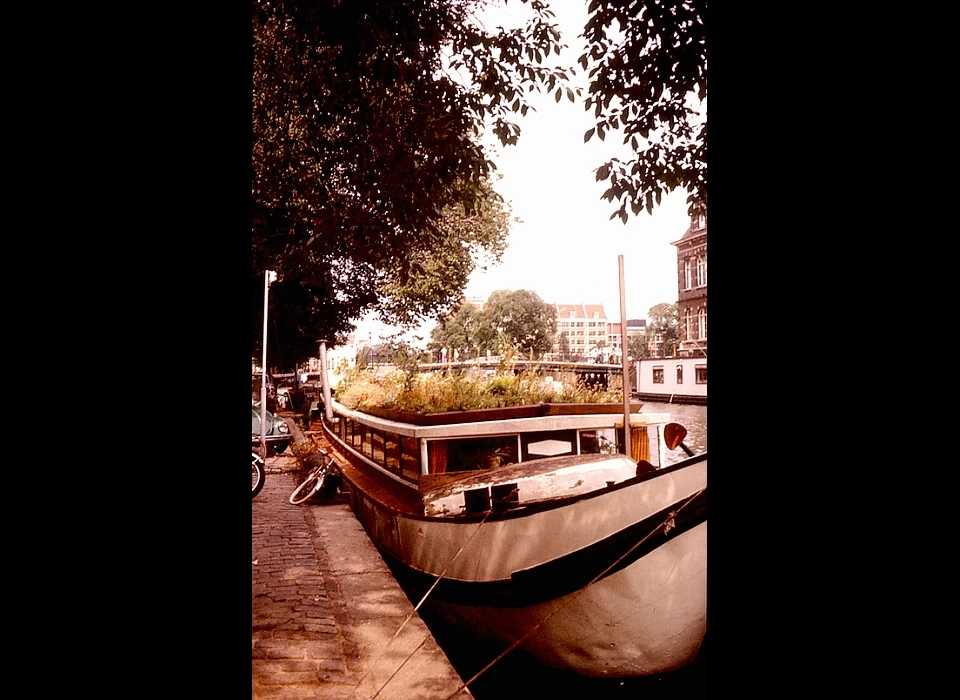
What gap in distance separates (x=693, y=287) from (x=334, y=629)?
2.31 meters

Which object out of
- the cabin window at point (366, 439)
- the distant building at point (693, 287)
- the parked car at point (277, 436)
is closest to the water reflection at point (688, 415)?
the distant building at point (693, 287)

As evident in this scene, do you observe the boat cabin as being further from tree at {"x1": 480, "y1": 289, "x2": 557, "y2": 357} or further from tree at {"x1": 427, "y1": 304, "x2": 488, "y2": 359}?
tree at {"x1": 427, "y1": 304, "x2": 488, "y2": 359}

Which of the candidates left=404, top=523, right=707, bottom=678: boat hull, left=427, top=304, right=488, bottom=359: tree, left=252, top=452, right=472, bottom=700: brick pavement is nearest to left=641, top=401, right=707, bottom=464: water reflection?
left=404, top=523, right=707, bottom=678: boat hull

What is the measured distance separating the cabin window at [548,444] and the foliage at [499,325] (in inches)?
46.8

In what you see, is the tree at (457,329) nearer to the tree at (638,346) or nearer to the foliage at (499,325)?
the foliage at (499,325)

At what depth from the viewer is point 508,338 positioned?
3148 mm

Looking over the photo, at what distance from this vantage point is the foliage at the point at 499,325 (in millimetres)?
2906

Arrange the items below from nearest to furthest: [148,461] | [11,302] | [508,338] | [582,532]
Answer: [11,302] < [148,461] < [508,338] < [582,532]

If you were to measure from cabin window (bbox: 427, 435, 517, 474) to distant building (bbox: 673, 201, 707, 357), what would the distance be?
188 centimetres

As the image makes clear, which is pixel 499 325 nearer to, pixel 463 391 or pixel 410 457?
pixel 463 391

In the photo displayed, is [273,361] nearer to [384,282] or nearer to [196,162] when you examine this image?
[384,282]
